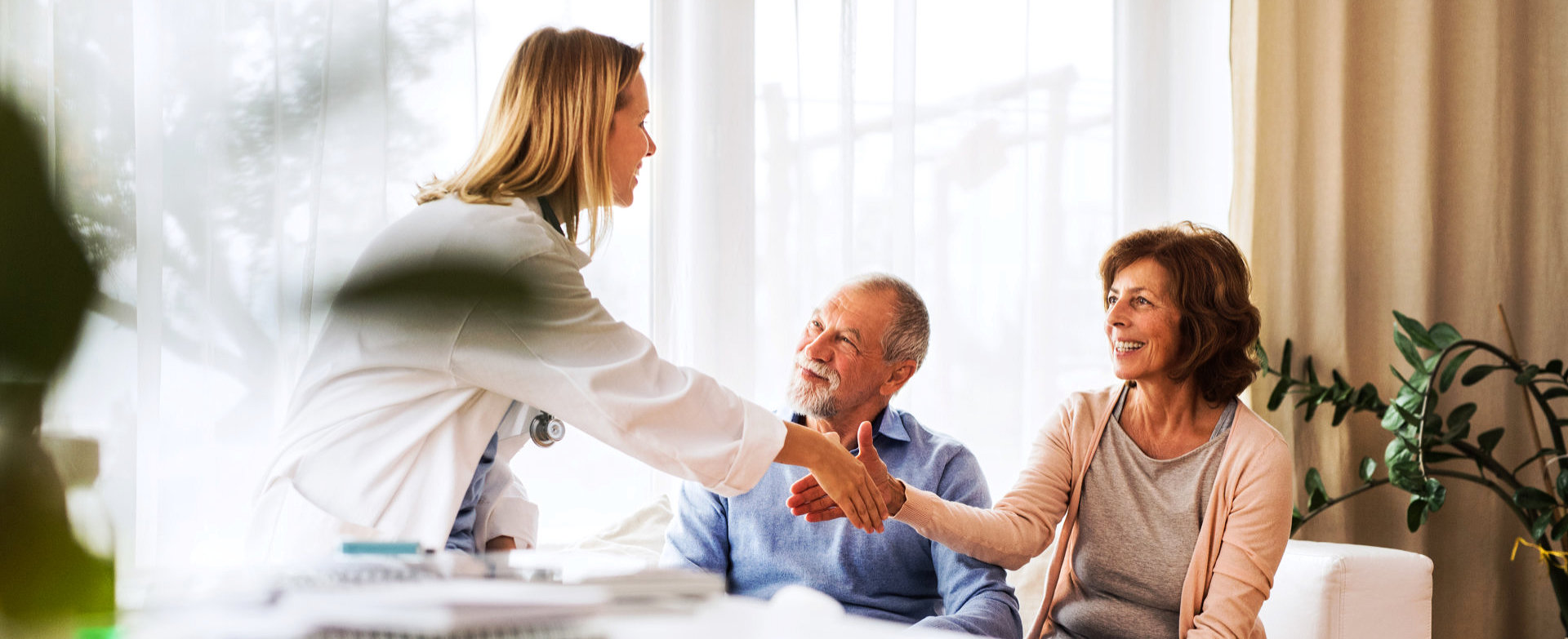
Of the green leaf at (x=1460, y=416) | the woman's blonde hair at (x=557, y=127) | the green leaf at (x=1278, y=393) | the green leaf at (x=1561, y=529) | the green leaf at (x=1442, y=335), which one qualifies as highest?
the woman's blonde hair at (x=557, y=127)

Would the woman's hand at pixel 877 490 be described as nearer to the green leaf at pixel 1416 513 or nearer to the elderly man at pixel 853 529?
the elderly man at pixel 853 529

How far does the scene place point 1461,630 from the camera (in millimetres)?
2953

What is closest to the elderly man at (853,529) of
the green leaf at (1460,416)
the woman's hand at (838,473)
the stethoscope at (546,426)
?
the woman's hand at (838,473)

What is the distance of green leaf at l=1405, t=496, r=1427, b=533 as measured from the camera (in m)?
2.62

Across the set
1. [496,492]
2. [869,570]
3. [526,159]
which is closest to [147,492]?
[496,492]

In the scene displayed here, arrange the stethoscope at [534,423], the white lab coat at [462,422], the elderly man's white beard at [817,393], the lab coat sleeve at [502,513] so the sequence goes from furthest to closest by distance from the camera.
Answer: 1. the elderly man's white beard at [817,393]
2. the lab coat sleeve at [502,513]
3. the stethoscope at [534,423]
4. the white lab coat at [462,422]

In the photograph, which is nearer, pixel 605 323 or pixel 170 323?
pixel 170 323

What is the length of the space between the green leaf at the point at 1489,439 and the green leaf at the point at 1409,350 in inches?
9.9

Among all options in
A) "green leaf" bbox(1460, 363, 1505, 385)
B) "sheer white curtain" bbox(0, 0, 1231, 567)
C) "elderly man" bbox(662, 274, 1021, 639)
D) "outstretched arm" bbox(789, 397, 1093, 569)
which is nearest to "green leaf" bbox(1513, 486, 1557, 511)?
"green leaf" bbox(1460, 363, 1505, 385)

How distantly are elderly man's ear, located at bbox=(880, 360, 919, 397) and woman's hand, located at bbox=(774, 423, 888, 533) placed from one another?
17.1 inches

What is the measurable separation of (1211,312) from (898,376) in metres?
0.61

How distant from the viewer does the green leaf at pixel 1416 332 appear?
262 centimetres

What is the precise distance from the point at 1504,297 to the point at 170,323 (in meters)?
3.42

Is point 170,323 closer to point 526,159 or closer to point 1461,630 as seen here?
point 526,159
